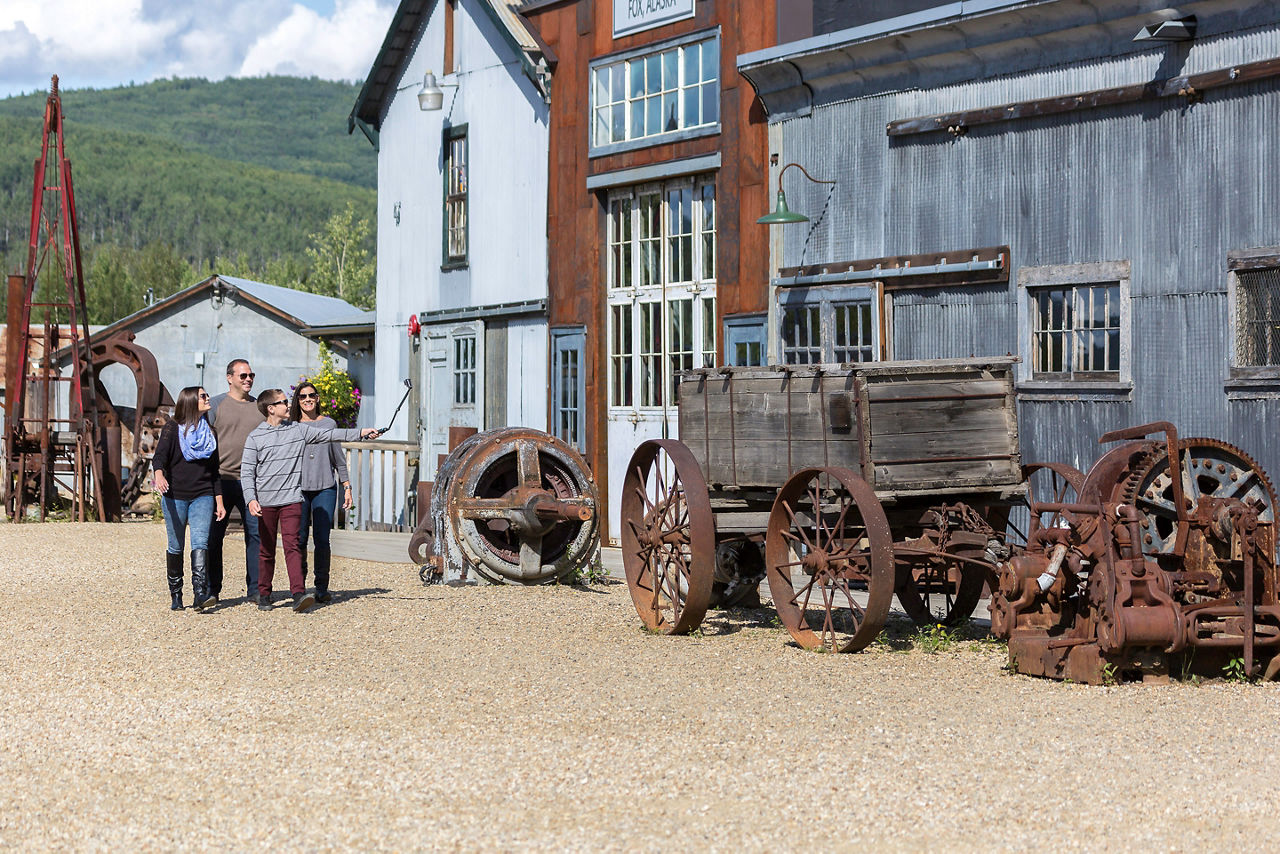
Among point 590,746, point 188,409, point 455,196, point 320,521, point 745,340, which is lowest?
point 590,746

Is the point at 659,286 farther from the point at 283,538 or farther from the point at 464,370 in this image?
the point at 283,538

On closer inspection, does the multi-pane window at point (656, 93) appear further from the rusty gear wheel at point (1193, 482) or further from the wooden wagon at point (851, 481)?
the rusty gear wheel at point (1193, 482)

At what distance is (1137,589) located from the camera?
838 cm

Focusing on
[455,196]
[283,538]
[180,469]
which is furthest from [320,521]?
[455,196]

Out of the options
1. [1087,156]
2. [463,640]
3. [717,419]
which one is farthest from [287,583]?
[1087,156]

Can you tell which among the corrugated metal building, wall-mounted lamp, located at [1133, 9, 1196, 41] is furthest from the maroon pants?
wall-mounted lamp, located at [1133, 9, 1196, 41]

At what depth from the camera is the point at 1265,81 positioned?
11344mm

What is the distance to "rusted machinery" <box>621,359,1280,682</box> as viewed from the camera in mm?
8500

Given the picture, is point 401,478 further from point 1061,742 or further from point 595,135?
point 1061,742

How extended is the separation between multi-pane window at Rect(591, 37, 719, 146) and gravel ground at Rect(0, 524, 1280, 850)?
7.23 meters

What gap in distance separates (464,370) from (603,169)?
3798 millimetres

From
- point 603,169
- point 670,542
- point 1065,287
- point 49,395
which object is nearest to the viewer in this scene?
point 670,542

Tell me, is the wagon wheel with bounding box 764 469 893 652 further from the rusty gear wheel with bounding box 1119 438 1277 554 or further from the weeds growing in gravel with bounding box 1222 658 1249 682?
the weeds growing in gravel with bounding box 1222 658 1249 682

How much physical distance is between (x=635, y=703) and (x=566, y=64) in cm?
1164
